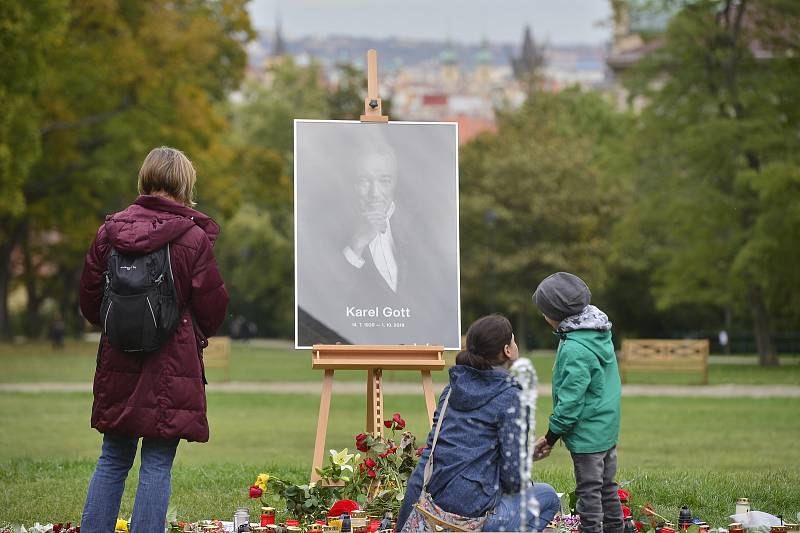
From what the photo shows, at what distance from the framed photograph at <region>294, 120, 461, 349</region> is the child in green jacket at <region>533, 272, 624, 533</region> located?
244cm

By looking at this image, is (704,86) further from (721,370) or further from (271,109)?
(271,109)

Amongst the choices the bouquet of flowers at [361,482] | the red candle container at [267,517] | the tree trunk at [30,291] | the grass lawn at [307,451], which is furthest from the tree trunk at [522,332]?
the red candle container at [267,517]

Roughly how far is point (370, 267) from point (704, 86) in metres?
26.3

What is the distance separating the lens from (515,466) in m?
5.28

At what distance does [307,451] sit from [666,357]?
1333 cm

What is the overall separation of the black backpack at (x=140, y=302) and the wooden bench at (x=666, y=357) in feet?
66.2

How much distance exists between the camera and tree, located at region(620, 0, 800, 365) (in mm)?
30484

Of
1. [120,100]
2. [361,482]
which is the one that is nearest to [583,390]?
[361,482]

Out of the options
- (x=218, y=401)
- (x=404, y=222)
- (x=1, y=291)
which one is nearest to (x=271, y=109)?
(x=1, y=291)

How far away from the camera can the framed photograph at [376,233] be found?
27.5 ft

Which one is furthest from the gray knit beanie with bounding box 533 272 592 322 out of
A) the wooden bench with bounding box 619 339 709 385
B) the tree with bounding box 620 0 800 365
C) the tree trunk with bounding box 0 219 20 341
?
the tree trunk with bounding box 0 219 20 341

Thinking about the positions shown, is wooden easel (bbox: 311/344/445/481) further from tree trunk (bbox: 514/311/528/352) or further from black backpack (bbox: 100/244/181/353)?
tree trunk (bbox: 514/311/528/352)

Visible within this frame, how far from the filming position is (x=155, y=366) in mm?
5367

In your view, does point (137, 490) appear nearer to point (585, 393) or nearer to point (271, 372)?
point (585, 393)
